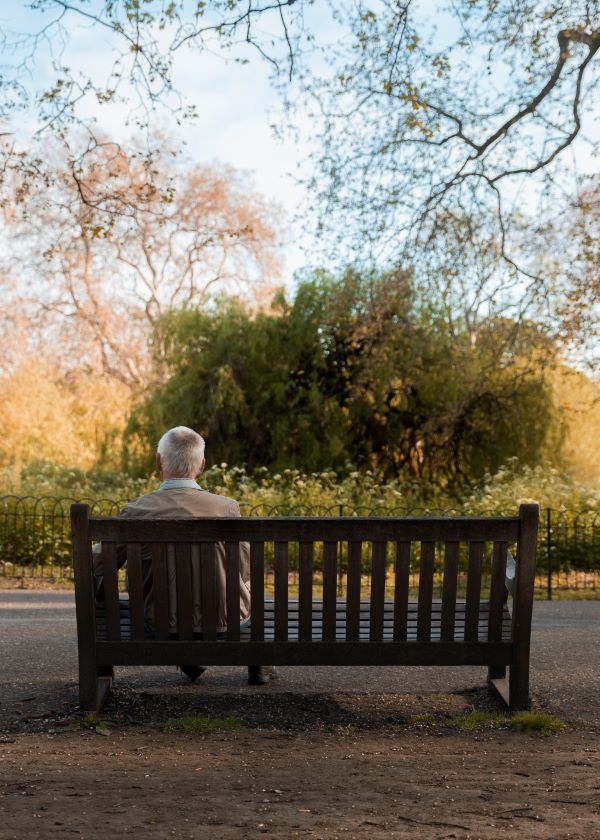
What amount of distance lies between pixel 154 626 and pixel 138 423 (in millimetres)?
16665

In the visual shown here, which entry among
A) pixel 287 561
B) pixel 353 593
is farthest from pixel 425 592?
→ pixel 287 561

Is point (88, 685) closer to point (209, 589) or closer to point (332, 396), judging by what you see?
point (209, 589)

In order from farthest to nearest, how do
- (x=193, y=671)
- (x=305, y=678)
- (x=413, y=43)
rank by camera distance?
(x=413, y=43), (x=305, y=678), (x=193, y=671)

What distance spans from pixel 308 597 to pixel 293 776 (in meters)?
0.94

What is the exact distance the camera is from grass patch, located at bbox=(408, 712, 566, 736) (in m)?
4.62

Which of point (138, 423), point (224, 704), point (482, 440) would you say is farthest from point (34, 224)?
point (224, 704)

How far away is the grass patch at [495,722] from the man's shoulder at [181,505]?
1368 millimetres

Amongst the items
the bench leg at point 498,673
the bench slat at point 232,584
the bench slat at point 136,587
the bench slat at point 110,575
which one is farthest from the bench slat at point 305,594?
the bench leg at point 498,673

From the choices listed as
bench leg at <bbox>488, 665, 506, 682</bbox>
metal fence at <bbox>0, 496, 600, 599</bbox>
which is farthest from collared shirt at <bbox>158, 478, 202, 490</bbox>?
metal fence at <bbox>0, 496, 600, 599</bbox>

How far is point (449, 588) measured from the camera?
4.62 meters

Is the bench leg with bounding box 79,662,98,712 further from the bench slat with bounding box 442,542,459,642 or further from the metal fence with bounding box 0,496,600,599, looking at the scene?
the metal fence with bounding box 0,496,600,599

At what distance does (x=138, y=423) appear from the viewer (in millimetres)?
21078

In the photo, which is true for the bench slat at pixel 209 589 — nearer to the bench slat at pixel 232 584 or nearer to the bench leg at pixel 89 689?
the bench slat at pixel 232 584

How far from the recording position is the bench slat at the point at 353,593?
15.1 ft
